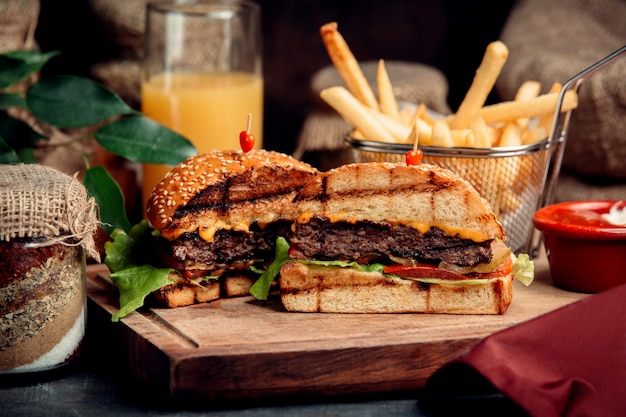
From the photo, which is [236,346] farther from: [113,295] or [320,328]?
[113,295]

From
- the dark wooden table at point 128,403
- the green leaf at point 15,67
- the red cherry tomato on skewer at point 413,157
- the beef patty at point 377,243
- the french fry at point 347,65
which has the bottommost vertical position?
the dark wooden table at point 128,403

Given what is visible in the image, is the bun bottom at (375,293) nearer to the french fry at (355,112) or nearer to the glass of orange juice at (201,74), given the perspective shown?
the french fry at (355,112)

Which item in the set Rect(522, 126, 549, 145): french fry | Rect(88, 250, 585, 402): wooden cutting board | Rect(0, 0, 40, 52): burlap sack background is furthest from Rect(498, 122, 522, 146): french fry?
Rect(0, 0, 40, 52): burlap sack background

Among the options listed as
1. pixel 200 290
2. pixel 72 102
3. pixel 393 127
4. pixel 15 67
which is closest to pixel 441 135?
pixel 393 127

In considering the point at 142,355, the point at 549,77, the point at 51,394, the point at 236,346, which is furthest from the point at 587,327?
the point at 549,77

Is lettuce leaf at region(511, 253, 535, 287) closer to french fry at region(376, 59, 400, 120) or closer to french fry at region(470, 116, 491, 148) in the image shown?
french fry at region(470, 116, 491, 148)

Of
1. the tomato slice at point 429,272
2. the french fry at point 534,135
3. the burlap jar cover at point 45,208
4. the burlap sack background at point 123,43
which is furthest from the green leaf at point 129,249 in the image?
the burlap sack background at point 123,43
